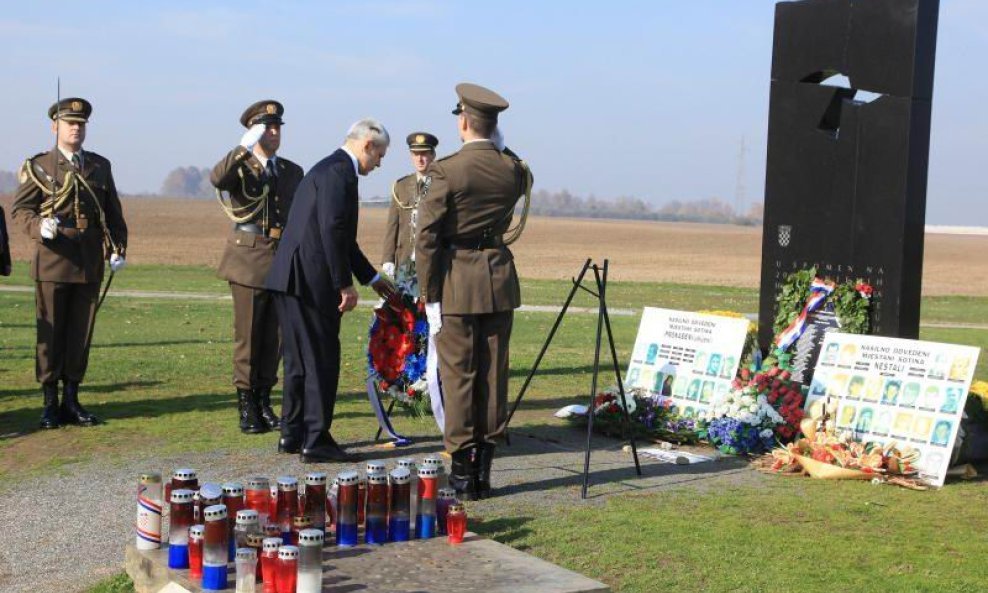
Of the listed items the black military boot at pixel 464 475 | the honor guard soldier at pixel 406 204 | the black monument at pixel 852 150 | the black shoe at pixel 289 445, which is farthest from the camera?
the honor guard soldier at pixel 406 204

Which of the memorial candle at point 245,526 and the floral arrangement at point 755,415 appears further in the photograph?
the floral arrangement at point 755,415

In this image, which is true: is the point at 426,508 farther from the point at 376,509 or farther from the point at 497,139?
the point at 497,139

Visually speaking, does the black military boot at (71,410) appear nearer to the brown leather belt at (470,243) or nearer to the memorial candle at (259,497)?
the brown leather belt at (470,243)

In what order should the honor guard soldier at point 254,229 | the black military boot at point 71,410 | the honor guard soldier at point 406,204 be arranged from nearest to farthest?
the honor guard soldier at point 254,229, the black military boot at point 71,410, the honor guard soldier at point 406,204

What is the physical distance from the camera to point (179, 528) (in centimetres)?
541

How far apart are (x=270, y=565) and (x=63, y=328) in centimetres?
525

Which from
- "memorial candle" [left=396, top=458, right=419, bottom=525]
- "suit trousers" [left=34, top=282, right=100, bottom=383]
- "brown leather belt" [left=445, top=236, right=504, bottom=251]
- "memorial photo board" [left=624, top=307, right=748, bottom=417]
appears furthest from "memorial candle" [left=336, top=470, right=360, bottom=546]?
"suit trousers" [left=34, top=282, right=100, bottom=383]

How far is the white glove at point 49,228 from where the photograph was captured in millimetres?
9188

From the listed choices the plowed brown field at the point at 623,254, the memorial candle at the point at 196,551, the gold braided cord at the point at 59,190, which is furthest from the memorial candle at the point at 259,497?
the plowed brown field at the point at 623,254

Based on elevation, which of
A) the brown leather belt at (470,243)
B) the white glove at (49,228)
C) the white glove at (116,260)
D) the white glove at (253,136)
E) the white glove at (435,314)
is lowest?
the white glove at (435,314)

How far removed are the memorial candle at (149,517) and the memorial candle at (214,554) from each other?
1.69 ft

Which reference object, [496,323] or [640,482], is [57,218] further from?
[640,482]

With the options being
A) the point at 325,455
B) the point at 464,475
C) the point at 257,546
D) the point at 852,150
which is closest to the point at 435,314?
the point at 464,475

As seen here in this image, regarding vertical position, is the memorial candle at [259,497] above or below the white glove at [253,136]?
below
